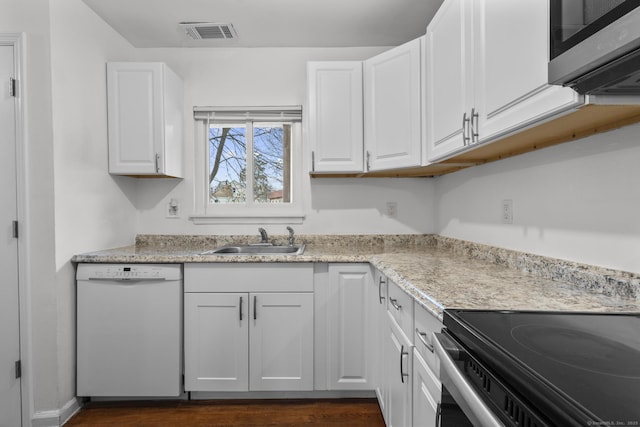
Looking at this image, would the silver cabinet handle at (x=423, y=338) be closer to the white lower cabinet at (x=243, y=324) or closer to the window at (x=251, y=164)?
the white lower cabinet at (x=243, y=324)

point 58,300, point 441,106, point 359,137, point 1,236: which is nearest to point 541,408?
point 441,106

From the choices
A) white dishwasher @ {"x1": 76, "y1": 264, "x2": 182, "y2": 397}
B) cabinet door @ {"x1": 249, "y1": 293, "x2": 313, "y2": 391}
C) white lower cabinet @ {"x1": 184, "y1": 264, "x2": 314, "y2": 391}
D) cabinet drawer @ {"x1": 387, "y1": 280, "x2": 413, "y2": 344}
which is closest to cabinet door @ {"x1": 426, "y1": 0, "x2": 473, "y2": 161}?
cabinet drawer @ {"x1": 387, "y1": 280, "x2": 413, "y2": 344}

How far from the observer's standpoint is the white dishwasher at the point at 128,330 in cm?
198

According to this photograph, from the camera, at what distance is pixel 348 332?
6.75 ft

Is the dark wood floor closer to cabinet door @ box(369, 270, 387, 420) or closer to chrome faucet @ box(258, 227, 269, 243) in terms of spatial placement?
cabinet door @ box(369, 270, 387, 420)

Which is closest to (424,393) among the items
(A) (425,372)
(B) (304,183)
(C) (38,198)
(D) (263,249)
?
(A) (425,372)

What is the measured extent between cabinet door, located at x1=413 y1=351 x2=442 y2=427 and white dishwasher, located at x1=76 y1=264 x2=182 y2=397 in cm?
142

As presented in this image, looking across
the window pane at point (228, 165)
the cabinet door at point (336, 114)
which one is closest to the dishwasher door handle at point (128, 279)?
the window pane at point (228, 165)

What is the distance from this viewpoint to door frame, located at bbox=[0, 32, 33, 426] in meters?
1.79

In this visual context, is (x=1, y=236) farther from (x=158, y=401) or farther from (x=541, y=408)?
(x=541, y=408)

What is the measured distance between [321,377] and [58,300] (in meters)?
1.55

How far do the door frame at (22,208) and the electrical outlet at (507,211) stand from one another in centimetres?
246

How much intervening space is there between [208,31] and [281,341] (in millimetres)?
2150

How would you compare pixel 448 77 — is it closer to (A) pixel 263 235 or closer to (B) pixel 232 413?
(A) pixel 263 235
